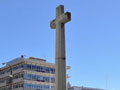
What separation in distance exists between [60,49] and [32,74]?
52657mm

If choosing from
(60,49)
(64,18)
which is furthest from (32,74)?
(64,18)

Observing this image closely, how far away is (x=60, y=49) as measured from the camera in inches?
471

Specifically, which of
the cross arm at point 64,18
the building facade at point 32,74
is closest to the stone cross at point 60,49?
the cross arm at point 64,18

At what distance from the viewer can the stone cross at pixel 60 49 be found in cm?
Answer: 1162

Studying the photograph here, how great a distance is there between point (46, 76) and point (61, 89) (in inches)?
2177

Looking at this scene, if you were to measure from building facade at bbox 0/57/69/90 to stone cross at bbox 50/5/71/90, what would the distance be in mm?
50254

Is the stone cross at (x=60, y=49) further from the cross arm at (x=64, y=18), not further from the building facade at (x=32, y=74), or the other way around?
the building facade at (x=32, y=74)

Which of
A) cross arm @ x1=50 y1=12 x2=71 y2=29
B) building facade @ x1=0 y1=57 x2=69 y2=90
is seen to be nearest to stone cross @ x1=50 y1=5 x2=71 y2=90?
cross arm @ x1=50 y1=12 x2=71 y2=29

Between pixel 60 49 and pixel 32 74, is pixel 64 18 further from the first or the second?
pixel 32 74

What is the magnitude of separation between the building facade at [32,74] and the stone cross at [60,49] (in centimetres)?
5025

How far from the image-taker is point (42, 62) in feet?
220

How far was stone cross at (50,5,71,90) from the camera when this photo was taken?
11.6 m

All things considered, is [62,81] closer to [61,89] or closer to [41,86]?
[61,89]

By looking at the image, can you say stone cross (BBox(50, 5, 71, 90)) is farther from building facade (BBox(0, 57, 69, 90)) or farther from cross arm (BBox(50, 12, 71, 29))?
building facade (BBox(0, 57, 69, 90))
